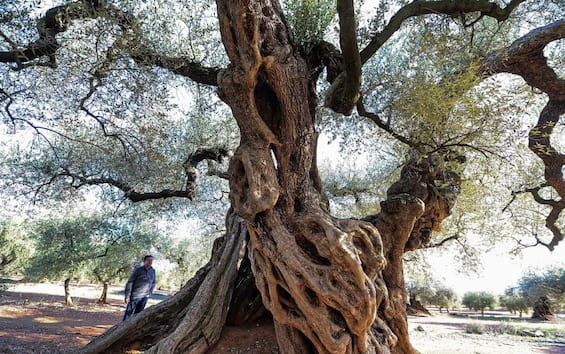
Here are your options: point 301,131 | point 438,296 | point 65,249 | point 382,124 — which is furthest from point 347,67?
point 438,296

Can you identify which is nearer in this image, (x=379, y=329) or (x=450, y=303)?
(x=379, y=329)

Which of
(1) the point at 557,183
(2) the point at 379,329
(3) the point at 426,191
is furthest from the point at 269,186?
(1) the point at 557,183

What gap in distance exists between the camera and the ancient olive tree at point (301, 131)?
4387 mm

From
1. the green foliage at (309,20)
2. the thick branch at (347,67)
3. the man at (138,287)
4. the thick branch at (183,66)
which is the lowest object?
the man at (138,287)

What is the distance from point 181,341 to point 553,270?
34.1 metres

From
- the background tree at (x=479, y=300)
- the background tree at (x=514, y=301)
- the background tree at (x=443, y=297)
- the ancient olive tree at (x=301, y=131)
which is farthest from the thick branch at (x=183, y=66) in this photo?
the background tree at (x=479, y=300)

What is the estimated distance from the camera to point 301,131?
5.21m

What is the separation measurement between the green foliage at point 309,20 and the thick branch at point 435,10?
97 cm

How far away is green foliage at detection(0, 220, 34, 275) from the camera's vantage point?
21.4 meters

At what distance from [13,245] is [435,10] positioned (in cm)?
2546

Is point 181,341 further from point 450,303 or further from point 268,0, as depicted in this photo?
point 450,303

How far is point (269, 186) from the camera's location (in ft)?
15.0

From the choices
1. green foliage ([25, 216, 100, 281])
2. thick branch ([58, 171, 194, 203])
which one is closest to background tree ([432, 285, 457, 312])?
green foliage ([25, 216, 100, 281])

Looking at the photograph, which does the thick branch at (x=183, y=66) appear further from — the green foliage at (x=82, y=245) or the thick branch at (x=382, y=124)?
the green foliage at (x=82, y=245)
